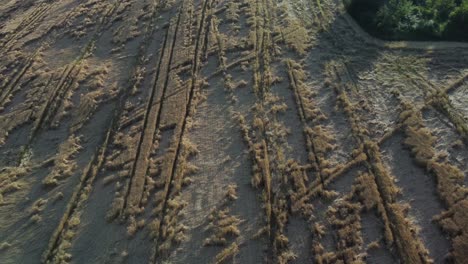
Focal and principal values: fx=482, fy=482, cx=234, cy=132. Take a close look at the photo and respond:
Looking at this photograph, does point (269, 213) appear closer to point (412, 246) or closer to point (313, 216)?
point (313, 216)

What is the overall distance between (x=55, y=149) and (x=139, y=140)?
302 cm

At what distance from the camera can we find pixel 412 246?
1115 cm

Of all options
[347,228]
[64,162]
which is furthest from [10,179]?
[347,228]

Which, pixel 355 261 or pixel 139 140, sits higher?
pixel 139 140

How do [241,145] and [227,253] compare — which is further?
[241,145]

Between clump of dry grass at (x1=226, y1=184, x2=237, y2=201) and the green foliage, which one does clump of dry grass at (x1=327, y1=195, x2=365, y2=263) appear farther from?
the green foliage

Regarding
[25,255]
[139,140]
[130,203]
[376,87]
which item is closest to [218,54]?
[139,140]

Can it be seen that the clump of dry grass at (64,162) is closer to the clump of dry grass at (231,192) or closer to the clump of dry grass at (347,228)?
the clump of dry grass at (231,192)

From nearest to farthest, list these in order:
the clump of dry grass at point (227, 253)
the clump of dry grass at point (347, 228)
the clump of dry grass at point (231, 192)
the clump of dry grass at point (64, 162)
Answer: the clump of dry grass at point (347, 228) → the clump of dry grass at point (227, 253) → the clump of dry grass at point (231, 192) → the clump of dry grass at point (64, 162)

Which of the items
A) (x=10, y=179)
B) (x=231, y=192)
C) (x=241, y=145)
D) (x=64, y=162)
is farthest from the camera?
(x=64, y=162)

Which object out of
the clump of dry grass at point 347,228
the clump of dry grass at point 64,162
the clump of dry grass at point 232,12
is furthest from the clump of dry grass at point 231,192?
the clump of dry grass at point 232,12

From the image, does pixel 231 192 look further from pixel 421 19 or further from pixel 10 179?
pixel 421 19

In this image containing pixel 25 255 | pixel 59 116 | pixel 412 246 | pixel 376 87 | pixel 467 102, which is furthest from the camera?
pixel 59 116

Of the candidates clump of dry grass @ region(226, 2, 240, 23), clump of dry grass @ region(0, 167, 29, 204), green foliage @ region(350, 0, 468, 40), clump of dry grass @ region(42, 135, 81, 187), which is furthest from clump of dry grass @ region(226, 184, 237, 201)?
clump of dry grass @ region(226, 2, 240, 23)
